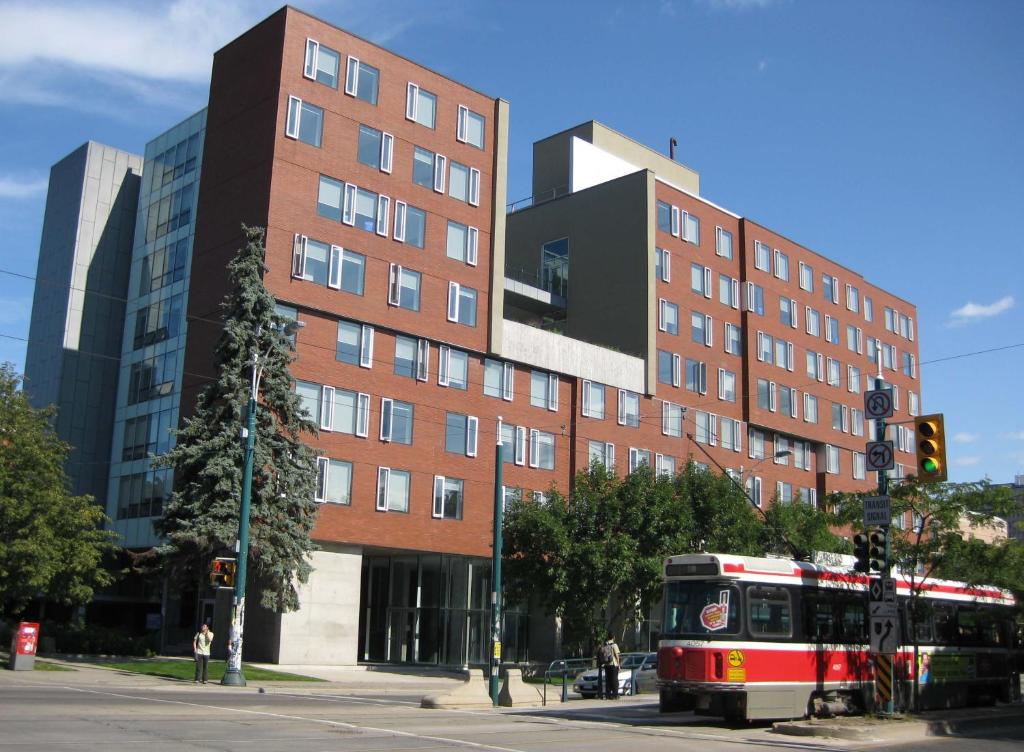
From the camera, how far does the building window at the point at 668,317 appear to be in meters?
58.6

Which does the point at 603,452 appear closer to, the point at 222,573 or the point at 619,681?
the point at 619,681

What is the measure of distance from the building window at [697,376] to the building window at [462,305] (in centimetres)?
1629

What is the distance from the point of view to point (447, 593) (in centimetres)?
4859

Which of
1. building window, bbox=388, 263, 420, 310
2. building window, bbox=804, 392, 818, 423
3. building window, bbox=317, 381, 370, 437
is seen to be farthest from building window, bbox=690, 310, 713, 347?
building window, bbox=317, 381, 370, 437

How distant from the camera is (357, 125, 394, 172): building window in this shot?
153ft

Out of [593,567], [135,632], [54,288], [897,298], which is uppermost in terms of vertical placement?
[897,298]

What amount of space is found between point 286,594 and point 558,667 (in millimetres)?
11059

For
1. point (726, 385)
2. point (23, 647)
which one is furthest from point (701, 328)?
point (23, 647)

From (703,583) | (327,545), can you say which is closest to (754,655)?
(703,583)

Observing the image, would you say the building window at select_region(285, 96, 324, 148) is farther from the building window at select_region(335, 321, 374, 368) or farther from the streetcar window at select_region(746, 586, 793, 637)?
the streetcar window at select_region(746, 586, 793, 637)

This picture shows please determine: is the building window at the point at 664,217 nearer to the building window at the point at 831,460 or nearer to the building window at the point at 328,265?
the building window at the point at 831,460

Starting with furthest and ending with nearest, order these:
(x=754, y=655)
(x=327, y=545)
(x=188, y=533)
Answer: (x=327, y=545)
(x=188, y=533)
(x=754, y=655)

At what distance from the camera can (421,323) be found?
1857 inches

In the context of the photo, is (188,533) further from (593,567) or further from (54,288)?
(54,288)
